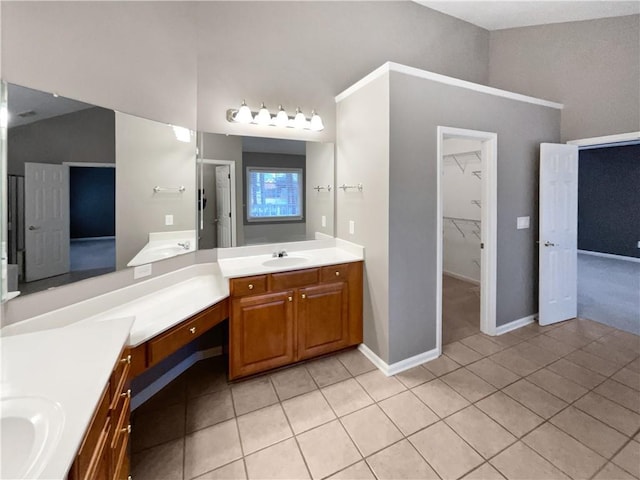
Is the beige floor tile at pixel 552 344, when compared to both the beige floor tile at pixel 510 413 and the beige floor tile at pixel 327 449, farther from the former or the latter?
the beige floor tile at pixel 327 449

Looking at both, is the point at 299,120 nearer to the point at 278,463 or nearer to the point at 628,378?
the point at 278,463

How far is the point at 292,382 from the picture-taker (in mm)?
2338

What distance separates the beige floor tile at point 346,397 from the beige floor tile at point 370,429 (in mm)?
54

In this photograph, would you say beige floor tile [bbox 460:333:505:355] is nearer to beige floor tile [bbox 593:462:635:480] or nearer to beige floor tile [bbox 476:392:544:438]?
beige floor tile [bbox 476:392:544:438]

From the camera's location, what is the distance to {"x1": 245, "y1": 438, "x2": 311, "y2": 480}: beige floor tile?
156 centimetres

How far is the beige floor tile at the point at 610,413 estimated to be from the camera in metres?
1.87

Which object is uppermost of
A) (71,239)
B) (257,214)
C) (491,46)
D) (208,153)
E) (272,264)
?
(491,46)

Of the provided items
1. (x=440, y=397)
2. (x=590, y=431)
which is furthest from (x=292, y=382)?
(x=590, y=431)

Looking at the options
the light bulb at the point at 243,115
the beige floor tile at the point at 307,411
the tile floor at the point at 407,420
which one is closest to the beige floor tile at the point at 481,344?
the tile floor at the point at 407,420

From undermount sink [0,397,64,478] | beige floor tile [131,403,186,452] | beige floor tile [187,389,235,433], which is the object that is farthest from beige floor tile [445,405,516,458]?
undermount sink [0,397,64,478]

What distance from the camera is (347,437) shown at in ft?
5.92

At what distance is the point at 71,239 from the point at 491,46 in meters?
5.11

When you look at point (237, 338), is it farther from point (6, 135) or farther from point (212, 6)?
point (212, 6)

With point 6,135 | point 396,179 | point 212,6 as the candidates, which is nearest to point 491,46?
point 396,179
